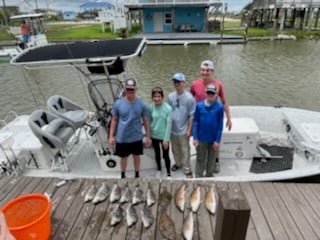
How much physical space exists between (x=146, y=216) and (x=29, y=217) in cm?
110

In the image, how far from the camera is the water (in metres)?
9.38

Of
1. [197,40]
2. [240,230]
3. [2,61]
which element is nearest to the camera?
[240,230]

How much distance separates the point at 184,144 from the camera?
3631 millimetres

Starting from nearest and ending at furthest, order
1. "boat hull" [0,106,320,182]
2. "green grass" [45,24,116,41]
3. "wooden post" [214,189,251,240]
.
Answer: "wooden post" [214,189,251,240]
"boat hull" [0,106,320,182]
"green grass" [45,24,116,41]

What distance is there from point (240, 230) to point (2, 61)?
18.4 metres

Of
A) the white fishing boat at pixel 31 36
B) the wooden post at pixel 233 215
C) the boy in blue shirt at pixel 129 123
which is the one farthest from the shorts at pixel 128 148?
the white fishing boat at pixel 31 36

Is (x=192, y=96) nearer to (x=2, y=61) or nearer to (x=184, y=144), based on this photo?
(x=184, y=144)

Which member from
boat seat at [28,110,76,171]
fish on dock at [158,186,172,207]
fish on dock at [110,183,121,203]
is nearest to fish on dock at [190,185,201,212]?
fish on dock at [158,186,172,207]

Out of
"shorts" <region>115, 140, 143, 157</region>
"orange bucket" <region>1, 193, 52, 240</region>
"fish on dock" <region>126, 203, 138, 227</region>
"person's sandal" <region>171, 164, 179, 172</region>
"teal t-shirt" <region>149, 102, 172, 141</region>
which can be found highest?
"teal t-shirt" <region>149, 102, 172, 141</region>

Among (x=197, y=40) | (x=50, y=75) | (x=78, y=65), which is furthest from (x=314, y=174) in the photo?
(x=197, y=40)

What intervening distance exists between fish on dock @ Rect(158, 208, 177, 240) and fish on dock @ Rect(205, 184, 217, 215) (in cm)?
44

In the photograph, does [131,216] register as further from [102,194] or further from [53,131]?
[53,131]

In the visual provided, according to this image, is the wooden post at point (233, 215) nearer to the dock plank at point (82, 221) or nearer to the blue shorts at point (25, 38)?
the dock plank at point (82, 221)

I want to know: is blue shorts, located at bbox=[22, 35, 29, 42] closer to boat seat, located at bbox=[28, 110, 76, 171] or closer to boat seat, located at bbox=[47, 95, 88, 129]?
boat seat, located at bbox=[47, 95, 88, 129]
